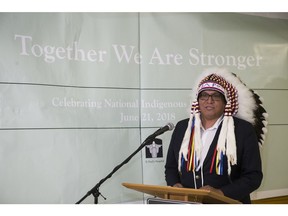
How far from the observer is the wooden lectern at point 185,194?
1.97 meters

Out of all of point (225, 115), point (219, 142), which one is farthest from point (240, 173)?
point (225, 115)

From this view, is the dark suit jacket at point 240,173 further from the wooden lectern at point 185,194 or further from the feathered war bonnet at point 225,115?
the wooden lectern at point 185,194

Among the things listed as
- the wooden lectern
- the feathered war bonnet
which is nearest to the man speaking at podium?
the feathered war bonnet

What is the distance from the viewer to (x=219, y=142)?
256cm

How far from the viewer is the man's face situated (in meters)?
2.61

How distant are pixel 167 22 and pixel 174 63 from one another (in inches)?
11.7

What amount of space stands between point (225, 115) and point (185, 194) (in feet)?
2.43

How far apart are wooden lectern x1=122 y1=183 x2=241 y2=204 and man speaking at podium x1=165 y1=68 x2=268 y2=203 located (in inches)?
10.6

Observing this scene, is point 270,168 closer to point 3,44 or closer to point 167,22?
point 167,22

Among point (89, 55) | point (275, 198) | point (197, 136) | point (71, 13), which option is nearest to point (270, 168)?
point (275, 198)

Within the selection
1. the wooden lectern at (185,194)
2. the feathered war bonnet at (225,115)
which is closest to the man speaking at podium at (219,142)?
the feathered war bonnet at (225,115)
